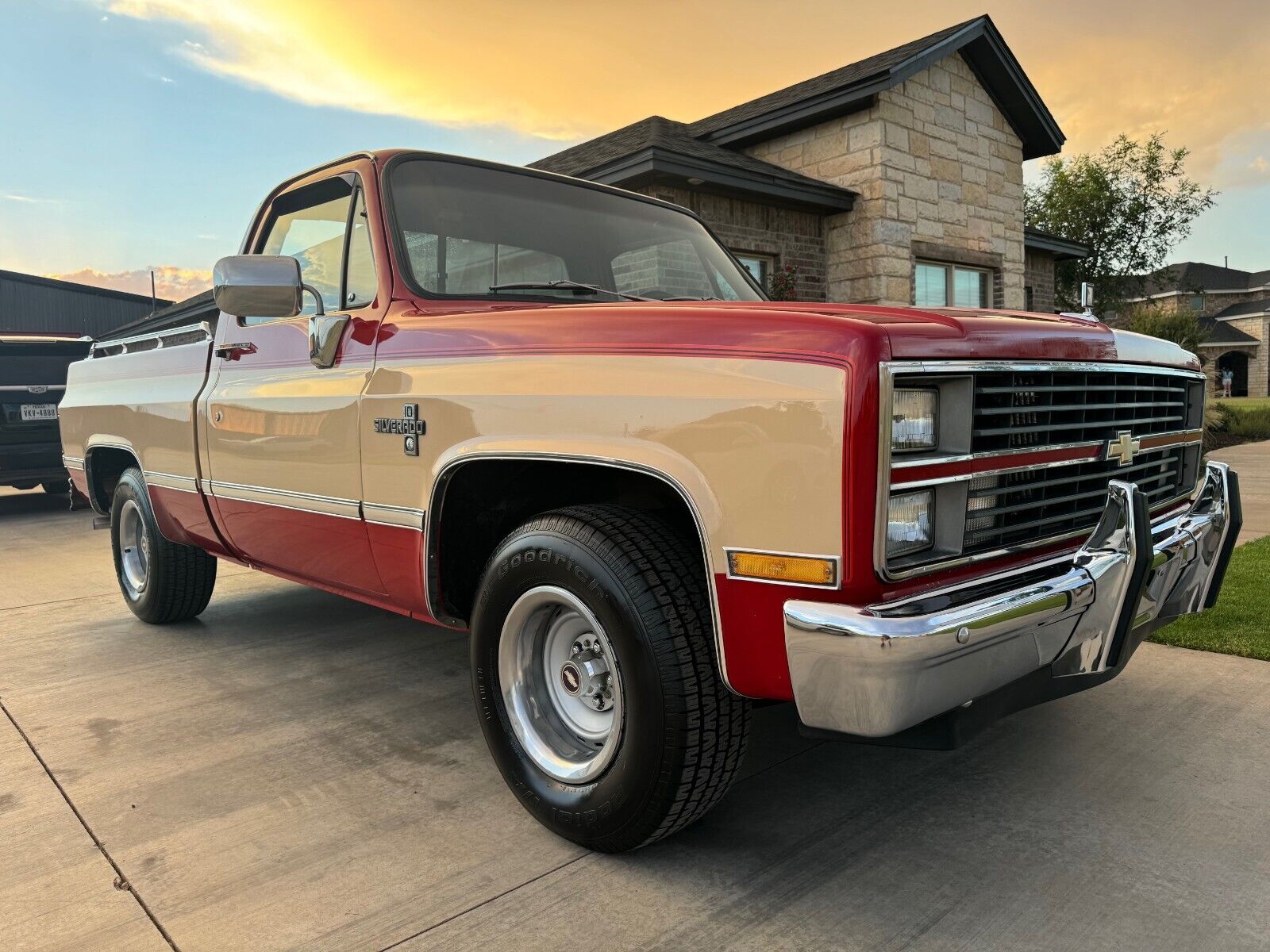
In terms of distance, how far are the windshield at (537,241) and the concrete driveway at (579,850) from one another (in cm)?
162

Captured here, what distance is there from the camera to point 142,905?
2.25m

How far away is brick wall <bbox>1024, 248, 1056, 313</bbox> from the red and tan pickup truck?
43.6 ft

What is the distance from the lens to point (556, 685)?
2643 millimetres

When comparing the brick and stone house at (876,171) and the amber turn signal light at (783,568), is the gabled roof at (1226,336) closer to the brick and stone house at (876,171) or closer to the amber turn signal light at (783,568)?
the brick and stone house at (876,171)

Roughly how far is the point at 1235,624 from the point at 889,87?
27.9ft

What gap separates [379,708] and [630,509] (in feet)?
5.66

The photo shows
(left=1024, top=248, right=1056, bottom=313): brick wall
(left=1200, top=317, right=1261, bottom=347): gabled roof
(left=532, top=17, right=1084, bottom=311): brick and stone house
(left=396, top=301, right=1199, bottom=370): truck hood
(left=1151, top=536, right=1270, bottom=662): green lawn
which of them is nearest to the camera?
(left=396, top=301, right=1199, bottom=370): truck hood

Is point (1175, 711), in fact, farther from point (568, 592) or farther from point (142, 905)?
point (142, 905)

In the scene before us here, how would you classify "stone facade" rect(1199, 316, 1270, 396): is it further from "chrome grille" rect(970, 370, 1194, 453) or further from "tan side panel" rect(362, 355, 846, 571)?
"tan side panel" rect(362, 355, 846, 571)

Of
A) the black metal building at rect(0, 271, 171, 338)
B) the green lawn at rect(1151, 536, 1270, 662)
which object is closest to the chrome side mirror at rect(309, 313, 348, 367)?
the green lawn at rect(1151, 536, 1270, 662)

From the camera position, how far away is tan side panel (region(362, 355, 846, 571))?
1912 millimetres

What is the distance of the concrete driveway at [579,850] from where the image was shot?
2.12 metres

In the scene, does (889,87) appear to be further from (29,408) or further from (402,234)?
(29,408)

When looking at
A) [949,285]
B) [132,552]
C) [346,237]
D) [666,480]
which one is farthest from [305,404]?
[949,285]
